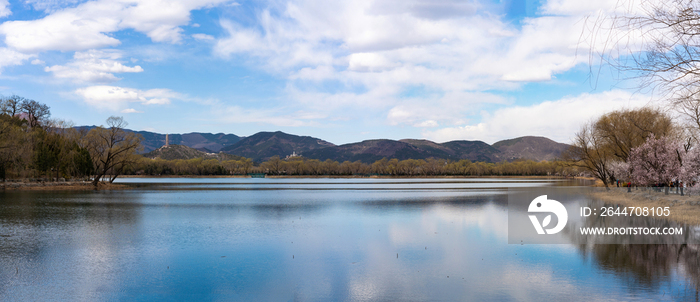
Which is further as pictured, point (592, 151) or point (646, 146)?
point (592, 151)

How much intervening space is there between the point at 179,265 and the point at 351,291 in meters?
7.24

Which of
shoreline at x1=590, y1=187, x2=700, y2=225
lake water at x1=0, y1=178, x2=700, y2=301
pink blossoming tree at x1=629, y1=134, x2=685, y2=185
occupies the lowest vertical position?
lake water at x1=0, y1=178, x2=700, y2=301

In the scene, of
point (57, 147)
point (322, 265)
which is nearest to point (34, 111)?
point (57, 147)

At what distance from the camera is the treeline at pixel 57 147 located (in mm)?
69875

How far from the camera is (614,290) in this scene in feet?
41.5

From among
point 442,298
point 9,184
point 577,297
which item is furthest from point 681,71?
point 9,184

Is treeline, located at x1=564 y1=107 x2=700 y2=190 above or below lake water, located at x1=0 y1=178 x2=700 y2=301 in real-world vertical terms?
above

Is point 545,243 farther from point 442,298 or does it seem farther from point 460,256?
point 442,298

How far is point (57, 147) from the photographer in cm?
Answer: 7894

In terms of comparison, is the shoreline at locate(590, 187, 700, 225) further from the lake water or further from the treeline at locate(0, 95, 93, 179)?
the treeline at locate(0, 95, 93, 179)

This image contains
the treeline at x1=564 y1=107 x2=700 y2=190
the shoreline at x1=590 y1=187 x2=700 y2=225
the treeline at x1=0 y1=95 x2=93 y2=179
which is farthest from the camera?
the treeline at x1=0 y1=95 x2=93 y2=179

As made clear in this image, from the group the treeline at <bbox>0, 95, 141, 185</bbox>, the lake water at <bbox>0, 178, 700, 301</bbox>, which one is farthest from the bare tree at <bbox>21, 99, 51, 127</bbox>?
the lake water at <bbox>0, 178, 700, 301</bbox>

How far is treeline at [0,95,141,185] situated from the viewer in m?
69.9

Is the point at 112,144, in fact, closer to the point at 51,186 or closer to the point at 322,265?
the point at 51,186
